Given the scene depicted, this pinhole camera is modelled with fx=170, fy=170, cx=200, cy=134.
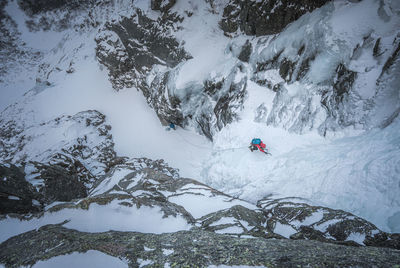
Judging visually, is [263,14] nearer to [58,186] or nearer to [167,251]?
[167,251]

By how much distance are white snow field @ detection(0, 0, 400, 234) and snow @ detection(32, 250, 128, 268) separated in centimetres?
177

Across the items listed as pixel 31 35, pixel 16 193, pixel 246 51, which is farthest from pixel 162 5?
pixel 31 35

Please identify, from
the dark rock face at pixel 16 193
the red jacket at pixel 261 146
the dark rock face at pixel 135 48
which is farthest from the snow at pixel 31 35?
the red jacket at pixel 261 146

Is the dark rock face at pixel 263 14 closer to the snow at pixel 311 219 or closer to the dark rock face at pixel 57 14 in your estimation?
the snow at pixel 311 219

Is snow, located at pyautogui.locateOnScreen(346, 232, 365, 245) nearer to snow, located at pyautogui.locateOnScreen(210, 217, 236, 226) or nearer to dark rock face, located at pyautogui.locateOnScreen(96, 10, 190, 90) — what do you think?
snow, located at pyautogui.locateOnScreen(210, 217, 236, 226)

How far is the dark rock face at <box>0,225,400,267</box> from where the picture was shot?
3256 mm

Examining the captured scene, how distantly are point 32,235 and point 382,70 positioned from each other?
15321mm

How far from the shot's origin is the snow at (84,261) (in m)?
3.75

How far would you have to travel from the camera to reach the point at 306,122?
10.5m

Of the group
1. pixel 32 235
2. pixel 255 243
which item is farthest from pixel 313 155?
pixel 32 235

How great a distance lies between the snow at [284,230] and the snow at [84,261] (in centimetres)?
520

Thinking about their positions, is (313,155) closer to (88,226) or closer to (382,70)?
(382,70)

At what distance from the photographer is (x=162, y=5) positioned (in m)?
18.1

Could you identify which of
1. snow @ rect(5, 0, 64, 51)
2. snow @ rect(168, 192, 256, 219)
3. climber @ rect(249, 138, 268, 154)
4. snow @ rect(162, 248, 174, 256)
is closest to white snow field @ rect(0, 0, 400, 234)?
climber @ rect(249, 138, 268, 154)
